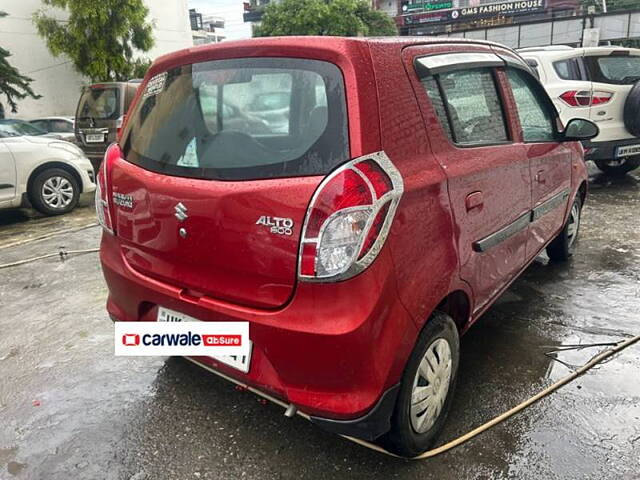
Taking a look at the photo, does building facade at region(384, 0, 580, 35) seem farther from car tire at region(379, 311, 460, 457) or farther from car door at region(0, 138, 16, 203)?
car tire at region(379, 311, 460, 457)

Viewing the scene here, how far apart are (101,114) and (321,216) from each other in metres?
7.94

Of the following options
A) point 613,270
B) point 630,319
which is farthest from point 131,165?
point 613,270

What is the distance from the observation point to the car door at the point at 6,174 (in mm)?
6078

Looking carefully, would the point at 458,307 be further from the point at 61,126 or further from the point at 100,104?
the point at 61,126

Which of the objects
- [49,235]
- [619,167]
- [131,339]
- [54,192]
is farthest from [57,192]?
[619,167]

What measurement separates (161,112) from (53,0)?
19.9 metres

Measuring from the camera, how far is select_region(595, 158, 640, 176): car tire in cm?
742

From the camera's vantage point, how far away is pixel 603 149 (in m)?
6.16

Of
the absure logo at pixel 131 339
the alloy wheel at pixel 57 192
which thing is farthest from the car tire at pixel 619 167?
the alloy wheel at pixel 57 192

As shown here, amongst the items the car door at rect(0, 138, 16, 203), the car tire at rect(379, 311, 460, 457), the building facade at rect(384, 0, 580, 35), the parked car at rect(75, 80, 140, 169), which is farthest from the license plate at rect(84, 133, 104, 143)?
the building facade at rect(384, 0, 580, 35)

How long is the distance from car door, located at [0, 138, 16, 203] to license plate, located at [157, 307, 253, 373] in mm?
5131

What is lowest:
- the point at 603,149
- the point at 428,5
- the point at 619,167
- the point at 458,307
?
the point at 619,167

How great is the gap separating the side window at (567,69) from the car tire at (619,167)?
1778 mm

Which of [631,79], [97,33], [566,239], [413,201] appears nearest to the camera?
[413,201]
